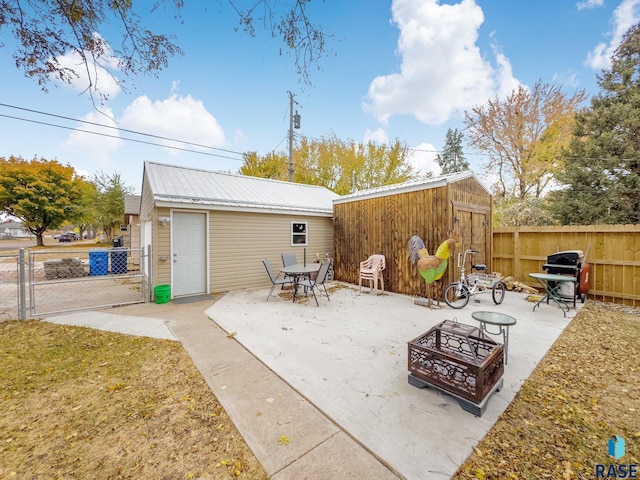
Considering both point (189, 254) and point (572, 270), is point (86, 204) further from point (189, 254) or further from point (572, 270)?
point (572, 270)

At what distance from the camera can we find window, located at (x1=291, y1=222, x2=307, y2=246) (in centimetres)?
871

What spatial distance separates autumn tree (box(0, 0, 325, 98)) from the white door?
410 centimetres

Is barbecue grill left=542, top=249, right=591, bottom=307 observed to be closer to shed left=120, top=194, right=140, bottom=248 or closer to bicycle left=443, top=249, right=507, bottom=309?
bicycle left=443, top=249, right=507, bottom=309

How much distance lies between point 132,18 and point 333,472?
454 centimetres

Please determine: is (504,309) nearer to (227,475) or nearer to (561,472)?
(561,472)

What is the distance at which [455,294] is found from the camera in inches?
233

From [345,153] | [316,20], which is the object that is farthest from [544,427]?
[345,153]

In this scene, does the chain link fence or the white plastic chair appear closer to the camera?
the chain link fence

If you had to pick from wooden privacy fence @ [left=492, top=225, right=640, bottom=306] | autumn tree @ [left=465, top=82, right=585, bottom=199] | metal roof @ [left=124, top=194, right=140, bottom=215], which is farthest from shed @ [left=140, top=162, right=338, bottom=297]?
autumn tree @ [left=465, top=82, right=585, bottom=199]

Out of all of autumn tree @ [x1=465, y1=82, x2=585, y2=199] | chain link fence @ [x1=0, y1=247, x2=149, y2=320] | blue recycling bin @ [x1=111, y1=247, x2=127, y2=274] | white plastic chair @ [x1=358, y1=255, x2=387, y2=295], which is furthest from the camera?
autumn tree @ [x1=465, y1=82, x2=585, y2=199]

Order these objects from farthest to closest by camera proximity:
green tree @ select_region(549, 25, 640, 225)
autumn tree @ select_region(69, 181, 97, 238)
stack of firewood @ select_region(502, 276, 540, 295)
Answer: autumn tree @ select_region(69, 181, 97, 238) < green tree @ select_region(549, 25, 640, 225) < stack of firewood @ select_region(502, 276, 540, 295)

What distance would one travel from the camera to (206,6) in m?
2.99

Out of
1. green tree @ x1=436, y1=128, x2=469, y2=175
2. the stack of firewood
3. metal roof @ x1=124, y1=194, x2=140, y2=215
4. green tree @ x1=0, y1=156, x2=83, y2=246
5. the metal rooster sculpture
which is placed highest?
green tree @ x1=436, y1=128, x2=469, y2=175

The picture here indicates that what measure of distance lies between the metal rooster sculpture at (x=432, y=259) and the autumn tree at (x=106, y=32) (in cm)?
415
